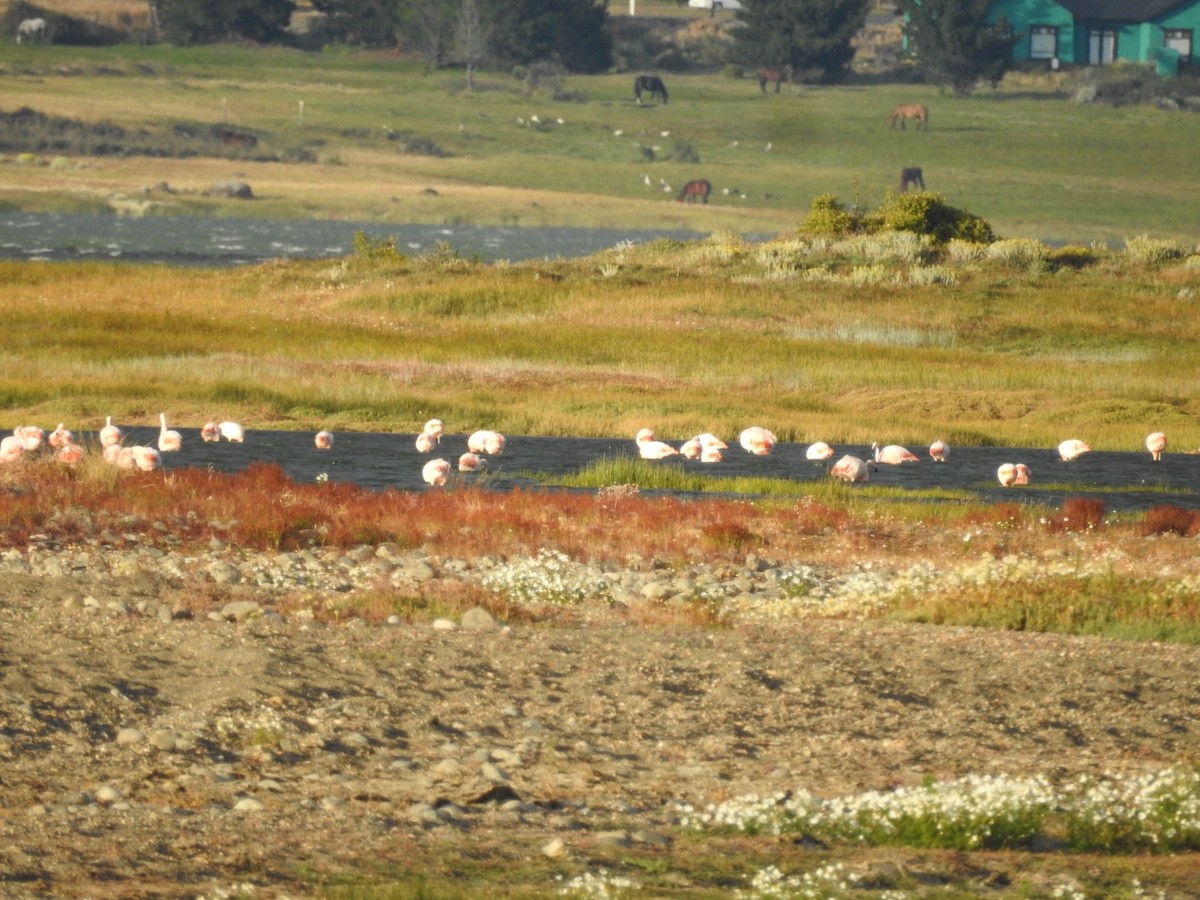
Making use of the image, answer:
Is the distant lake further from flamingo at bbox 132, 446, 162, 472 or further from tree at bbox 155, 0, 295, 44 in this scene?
tree at bbox 155, 0, 295, 44

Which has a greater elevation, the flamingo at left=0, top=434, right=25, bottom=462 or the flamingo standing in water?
the flamingo at left=0, top=434, right=25, bottom=462

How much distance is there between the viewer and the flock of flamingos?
20.8m

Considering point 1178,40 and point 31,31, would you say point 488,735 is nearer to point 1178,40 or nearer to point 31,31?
point 1178,40

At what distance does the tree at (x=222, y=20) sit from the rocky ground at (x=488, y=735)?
11618cm

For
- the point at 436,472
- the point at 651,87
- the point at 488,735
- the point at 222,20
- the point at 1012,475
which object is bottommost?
the point at 1012,475

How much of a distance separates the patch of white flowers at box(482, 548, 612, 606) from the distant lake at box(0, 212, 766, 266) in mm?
47611

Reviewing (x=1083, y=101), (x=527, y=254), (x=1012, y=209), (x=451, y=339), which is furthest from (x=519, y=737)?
(x=1083, y=101)

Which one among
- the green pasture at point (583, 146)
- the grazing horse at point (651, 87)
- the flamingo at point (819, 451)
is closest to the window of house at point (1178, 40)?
the green pasture at point (583, 146)

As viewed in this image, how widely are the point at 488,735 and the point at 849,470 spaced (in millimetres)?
12527

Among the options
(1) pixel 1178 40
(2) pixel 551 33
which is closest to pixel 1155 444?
(1) pixel 1178 40

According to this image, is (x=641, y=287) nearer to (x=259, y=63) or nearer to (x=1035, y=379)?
(x=1035, y=379)

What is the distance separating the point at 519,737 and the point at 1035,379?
24985mm

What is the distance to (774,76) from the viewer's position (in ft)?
392

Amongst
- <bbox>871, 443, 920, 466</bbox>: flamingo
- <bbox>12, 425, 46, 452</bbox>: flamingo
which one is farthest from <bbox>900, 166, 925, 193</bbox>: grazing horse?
<bbox>12, 425, 46, 452</bbox>: flamingo
